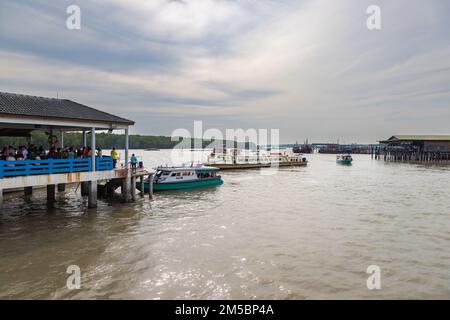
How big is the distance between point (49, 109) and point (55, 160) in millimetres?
2809

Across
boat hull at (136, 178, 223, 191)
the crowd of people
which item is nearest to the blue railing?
the crowd of people

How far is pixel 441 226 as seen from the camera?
Answer: 1677 centimetres

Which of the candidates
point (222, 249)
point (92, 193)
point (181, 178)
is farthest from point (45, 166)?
point (181, 178)

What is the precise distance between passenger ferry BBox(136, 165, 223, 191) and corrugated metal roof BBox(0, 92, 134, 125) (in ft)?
29.8

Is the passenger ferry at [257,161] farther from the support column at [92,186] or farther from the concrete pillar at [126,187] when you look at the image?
the support column at [92,186]

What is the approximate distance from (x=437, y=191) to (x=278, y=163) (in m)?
35.2

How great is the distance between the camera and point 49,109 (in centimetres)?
1614

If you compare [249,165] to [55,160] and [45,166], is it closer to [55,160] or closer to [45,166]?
[55,160]

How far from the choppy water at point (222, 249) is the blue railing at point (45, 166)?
8.82 feet

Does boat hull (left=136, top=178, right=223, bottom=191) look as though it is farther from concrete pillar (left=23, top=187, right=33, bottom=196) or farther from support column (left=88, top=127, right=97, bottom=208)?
concrete pillar (left=23, top=187, right=33, bottom=196)
